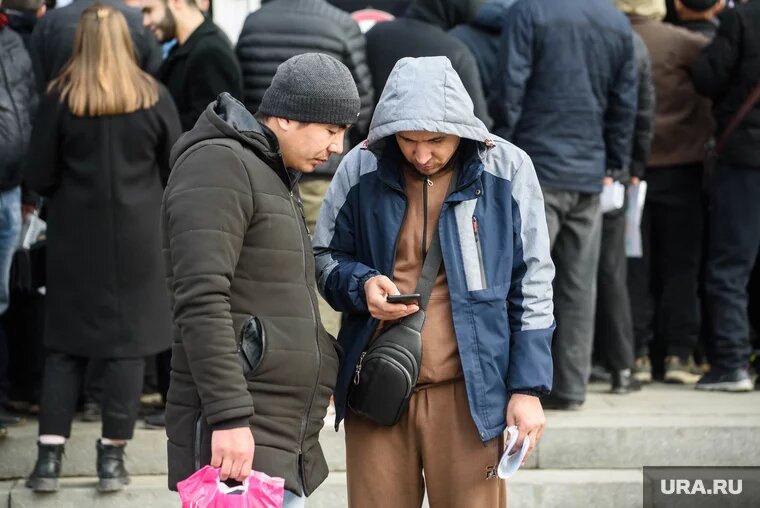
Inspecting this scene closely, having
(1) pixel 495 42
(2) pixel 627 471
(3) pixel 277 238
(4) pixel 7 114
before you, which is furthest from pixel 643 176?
(3) pixel 277 238

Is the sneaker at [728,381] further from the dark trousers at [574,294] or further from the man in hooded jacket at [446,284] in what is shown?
the man in hooded jacket at [446,284]

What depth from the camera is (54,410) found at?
5742 millimetres

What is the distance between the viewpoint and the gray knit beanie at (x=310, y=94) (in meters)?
3.56

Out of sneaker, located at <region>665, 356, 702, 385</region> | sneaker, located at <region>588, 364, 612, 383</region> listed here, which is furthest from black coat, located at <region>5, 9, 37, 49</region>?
sneaker, located at <region>665, 356, 702, 385</region>

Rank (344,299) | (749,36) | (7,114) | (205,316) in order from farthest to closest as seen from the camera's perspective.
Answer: (749,36) → (7,114) → (344,299) → (205,316)

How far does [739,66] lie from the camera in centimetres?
711

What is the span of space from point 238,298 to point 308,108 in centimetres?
51

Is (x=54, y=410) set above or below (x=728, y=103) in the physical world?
below

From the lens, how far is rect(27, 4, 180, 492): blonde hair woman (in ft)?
18.9

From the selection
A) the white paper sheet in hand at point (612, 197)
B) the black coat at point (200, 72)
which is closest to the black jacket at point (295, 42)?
the black coat at point (200, 72)

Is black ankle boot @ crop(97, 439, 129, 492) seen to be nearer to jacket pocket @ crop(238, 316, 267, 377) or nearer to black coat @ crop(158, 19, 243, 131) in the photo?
black coat @ crop(158, 19, 243, 131)

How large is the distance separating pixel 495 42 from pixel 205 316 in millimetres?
4140

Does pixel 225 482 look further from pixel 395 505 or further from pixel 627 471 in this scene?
pixel 627 471

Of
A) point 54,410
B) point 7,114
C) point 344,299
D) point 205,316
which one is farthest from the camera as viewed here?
point 7,114
